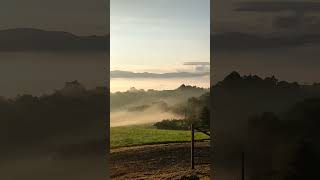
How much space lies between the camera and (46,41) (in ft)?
11.6

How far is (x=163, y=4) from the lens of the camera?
13.2 feet

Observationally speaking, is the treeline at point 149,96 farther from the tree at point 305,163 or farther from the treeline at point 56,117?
the tree at point 305,163

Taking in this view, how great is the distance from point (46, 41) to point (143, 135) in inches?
44.1

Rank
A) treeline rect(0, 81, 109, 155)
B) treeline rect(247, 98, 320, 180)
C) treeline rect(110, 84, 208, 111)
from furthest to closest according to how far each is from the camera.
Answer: treeline rect(247, 98, 320, 180) → treeline rect(110, 84, 208, 111) → treeline rect(0, 81, 109, 155)

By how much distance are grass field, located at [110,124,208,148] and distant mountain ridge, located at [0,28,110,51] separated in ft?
2.29

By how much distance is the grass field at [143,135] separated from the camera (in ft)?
12.6

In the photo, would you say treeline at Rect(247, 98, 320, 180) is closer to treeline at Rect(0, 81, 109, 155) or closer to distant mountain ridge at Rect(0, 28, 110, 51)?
treeline at Rect(0, 81, 109, 155)

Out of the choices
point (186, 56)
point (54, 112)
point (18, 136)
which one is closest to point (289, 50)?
point (186, 56)

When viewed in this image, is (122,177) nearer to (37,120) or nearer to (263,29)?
(37,120)

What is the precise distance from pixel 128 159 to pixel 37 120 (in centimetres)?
85

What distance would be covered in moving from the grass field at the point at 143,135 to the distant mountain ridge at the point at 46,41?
2.29ft

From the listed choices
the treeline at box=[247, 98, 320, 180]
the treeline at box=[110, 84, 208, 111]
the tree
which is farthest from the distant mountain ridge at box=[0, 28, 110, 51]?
the tree

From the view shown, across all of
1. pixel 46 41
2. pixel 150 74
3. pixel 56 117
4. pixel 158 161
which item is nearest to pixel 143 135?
pixel 158 161

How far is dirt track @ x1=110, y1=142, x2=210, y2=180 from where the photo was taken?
3.89m
